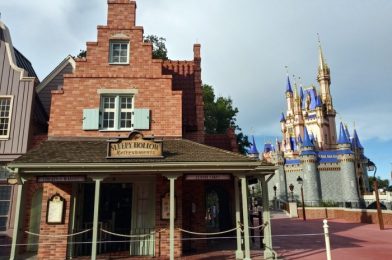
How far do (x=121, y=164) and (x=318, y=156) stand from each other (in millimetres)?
46497

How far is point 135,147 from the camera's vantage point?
1030 cm

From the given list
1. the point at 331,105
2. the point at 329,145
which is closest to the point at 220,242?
the point at 329,145

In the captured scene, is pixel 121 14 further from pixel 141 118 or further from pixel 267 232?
pixel 267 232

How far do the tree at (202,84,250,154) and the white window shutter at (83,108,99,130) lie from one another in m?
22.0

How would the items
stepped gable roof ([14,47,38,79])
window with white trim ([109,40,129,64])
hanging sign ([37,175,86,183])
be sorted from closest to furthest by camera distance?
hanging sign ([37,175,86,183]) < window with white trim ([109,40,129,64]) < stepped gable roof ([14,47,38,79])

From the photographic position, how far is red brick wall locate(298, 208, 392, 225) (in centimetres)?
2354

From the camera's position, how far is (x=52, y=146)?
1112 centimetres

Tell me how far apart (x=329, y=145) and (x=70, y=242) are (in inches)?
2684

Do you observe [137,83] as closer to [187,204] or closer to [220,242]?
[187,204]

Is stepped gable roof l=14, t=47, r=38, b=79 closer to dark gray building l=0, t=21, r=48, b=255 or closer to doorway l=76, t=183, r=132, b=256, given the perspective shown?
dark gray building l=0, t=21, r=48, b=255

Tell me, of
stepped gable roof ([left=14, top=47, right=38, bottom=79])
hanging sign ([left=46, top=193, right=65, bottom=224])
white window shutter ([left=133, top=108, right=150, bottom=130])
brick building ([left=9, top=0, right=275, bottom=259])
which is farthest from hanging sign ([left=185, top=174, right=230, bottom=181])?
stepped gable roof ([left=14, top=47, right=38, bottom=79])

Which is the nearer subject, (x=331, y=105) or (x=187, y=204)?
(x=187, y=204)

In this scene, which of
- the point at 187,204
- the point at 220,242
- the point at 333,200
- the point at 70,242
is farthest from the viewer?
the point at 333,200

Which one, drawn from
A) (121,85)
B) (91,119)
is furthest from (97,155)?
(121,85)
